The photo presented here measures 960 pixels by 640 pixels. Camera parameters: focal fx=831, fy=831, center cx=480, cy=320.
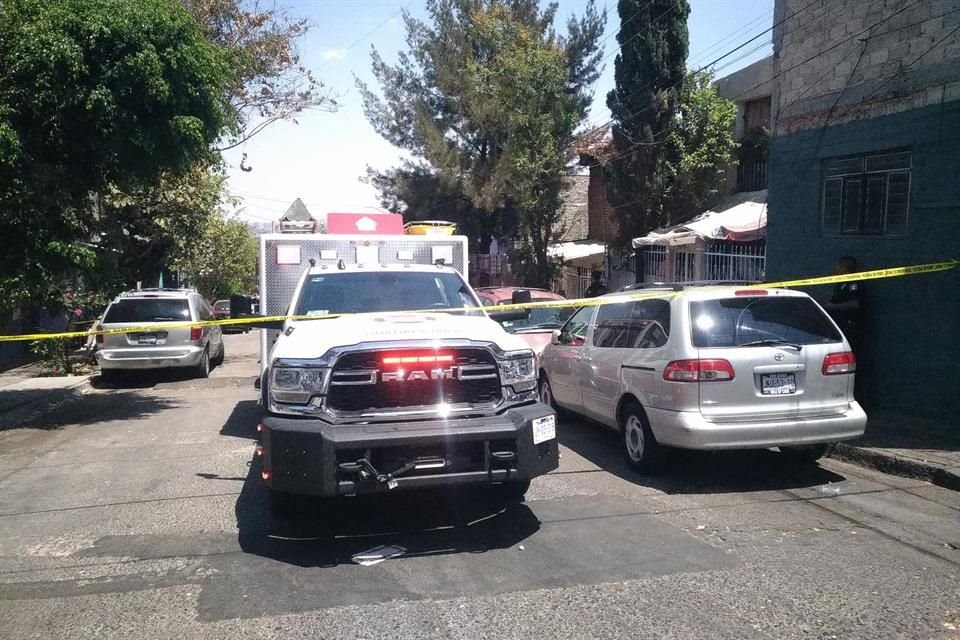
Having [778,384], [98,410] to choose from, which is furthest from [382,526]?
[98,410]

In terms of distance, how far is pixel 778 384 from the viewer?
22.8ft

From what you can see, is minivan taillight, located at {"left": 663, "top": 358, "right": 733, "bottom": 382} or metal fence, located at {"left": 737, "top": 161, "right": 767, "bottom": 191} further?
metal fence, located at {"left": 737, "top": 161, "right": 767, "bottom": 191}

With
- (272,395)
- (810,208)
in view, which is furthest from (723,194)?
(272,395)

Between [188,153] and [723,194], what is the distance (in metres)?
14.1

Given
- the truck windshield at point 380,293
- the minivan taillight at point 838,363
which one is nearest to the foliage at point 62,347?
the truck windshield at point 380,293

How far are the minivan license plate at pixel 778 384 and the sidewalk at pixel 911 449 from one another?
1508mm

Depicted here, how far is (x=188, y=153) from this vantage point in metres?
10.9

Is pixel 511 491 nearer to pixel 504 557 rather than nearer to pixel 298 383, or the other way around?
pixel 504 557

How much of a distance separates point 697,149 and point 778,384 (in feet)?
46.2

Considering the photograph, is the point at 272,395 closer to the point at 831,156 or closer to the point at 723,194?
the point at 831,156

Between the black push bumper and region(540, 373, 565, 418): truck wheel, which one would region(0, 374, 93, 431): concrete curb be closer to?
region(540, 373, 565, 418): truck wheel

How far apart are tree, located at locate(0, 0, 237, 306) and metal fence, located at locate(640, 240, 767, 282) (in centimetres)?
916

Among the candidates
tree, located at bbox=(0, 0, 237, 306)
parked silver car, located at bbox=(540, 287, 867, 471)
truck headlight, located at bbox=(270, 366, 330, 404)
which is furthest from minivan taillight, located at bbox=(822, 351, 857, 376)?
tree, located at bbox=(0, 0, 237, 306)

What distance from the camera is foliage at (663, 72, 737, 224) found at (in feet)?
64.2
